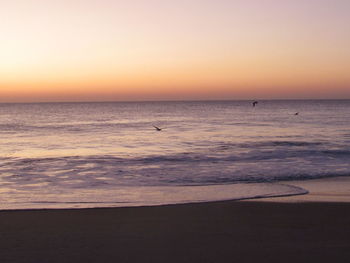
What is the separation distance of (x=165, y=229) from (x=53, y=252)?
2.09 metres

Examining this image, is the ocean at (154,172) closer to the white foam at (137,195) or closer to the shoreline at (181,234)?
the white foam at (137,195)

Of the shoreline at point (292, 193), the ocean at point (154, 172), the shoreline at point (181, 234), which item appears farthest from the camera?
the ocean at point (154, 172)

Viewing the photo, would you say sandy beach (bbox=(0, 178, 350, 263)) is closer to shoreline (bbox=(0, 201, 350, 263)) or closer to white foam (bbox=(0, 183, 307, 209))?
shoreline (bbox=(0, 201, 350, 263))

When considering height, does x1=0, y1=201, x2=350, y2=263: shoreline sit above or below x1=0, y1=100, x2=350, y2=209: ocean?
above

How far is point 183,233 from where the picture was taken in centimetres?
753

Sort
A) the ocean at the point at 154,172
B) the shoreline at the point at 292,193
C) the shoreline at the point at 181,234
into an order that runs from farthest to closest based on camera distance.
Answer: the ocean at the point at 154,172
the shoreline at the point at 292,193
the shoreline at the point at 181,234

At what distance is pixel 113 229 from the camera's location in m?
7.79

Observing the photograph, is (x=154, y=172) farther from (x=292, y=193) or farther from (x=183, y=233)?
(x=183, y=233)

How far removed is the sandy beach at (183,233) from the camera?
20.9 ft

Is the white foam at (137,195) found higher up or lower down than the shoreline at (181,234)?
lower down

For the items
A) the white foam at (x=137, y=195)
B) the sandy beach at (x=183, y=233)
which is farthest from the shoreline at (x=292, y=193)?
the sandy beach at (x=183, y=233)

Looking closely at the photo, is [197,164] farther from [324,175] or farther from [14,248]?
[14,248]

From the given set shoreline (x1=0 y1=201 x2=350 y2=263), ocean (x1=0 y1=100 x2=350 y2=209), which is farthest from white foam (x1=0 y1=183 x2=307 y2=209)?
shoreline (x1=0 y1=201 x2=350 y2=263)

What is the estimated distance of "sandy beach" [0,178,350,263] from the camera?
6.38 metres
